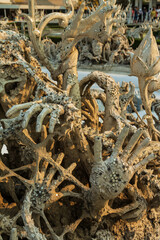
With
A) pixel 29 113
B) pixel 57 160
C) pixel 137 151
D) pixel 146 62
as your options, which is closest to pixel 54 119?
pixel 29 113

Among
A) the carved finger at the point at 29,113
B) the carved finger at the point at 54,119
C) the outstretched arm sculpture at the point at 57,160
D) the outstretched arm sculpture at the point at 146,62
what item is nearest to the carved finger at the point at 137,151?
the outstretched arm sculpture at the point at 57,160

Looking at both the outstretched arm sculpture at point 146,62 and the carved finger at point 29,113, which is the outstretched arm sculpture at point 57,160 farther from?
the outstretched arm sculpture at point 146,62

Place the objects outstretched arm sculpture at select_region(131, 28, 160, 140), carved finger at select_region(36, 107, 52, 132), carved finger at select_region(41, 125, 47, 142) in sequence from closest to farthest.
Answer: carved finger at select_region(36, 107, 52, 132)
carved finger at select_region(41, 125, 47, 142)
outstretched arm sculpture at select_region(131, 28, 160, 140)

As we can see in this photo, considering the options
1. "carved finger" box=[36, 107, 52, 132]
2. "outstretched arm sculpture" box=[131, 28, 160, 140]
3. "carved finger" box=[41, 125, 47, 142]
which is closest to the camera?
"carved finger" box=[36, 107, 52, 132]

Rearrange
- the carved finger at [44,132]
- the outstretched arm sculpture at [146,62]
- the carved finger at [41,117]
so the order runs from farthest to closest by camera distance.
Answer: the outstretched arm sculpture at [146,62]
the carved finger at [44,132]
the carved finger at [41,117]

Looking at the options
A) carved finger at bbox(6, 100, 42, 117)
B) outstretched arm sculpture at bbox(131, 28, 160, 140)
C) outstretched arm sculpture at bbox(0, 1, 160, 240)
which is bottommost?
outstretched arm sculpture at bbox(0, 1, 160, 240)

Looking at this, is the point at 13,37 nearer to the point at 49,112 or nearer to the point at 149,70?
the point at 49,112

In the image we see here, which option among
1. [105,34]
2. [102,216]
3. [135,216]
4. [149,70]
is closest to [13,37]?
[105,34]

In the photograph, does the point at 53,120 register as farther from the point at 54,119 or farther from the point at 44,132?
the point at 44,132

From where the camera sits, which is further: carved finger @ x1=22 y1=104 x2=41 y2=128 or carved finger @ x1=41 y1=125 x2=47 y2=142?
carved finger @ x1=41 y1=125 x2=47 y2=142

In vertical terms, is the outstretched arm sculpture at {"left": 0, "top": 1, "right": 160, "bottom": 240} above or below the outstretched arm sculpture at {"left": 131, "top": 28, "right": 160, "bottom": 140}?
below

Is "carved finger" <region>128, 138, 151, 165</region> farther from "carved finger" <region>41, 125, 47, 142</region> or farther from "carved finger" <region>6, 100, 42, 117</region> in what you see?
"carved finger" <region>6, 100, 42, 117</region>

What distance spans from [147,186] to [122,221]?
0.96ft

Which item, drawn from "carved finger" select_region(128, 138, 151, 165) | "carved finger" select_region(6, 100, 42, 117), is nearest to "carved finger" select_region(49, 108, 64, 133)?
"carved finger" select_region(6, 100, 42, 117)
